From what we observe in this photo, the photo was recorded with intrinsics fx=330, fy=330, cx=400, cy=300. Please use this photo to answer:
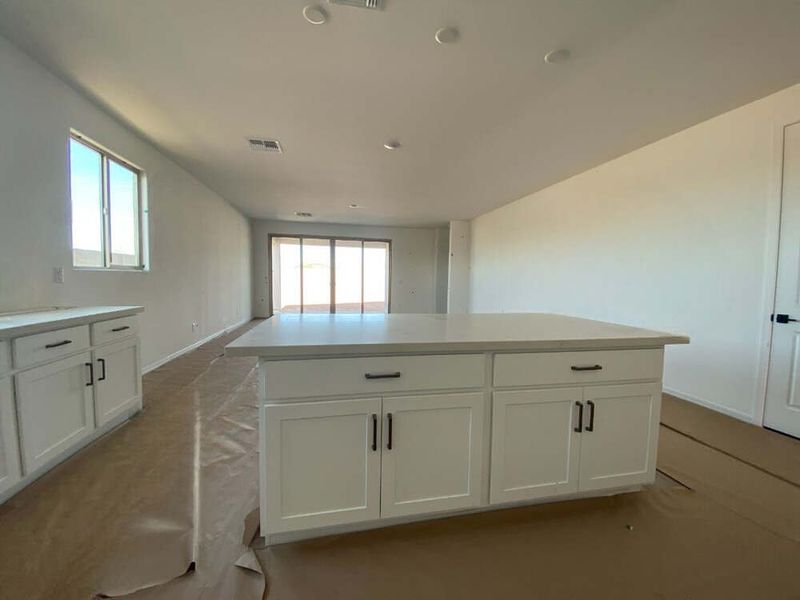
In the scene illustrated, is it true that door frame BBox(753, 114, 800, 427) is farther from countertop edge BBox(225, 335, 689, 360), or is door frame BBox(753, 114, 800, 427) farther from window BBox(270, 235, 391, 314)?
window BBox(270, 235, 391, 314)

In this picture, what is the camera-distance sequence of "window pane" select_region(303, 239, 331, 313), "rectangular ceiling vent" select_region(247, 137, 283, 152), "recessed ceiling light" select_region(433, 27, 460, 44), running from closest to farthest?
"recessed ceiling light" select_region(433, 27, 460, 44)
"rectangular ceiling vent" select_region(247, 137, 283, 152)
"window pane" select_region(303, 239, 331, 313)

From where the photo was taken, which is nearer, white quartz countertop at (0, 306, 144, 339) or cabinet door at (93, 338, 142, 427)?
white quartz countertop at (0, 306, 144, 339)

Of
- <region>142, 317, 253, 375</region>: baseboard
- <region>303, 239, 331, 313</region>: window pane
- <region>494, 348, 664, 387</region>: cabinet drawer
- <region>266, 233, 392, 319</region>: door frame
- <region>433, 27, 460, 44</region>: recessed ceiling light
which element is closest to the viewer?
<region>494, 348, 664, 387</region>: cabinet drawer

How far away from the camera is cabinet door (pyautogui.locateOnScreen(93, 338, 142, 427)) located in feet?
6.95

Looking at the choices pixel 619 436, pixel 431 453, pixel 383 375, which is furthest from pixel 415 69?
pixel 619 436

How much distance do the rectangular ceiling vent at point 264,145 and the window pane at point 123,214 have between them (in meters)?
1.27

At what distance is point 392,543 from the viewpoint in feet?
4.52

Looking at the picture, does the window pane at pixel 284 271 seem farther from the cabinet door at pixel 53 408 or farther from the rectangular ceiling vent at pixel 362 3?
the rectangular ceiling vent at pixel 362 3

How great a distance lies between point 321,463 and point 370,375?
0.39 meters

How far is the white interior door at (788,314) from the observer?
238 centimetres

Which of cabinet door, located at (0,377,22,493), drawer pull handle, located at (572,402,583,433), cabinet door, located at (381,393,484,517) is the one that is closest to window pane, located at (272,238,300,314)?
cabinet door, located at (0,377,22,493)

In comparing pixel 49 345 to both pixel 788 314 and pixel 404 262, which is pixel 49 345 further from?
pixel 404 262

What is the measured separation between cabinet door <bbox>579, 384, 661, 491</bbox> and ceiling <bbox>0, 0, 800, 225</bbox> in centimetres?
202

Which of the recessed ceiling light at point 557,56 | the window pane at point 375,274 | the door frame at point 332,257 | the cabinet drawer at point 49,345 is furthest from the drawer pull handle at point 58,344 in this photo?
the window pane at point 375,274
